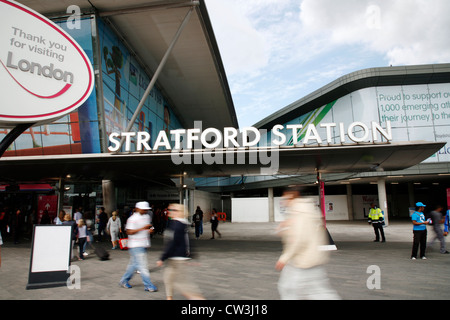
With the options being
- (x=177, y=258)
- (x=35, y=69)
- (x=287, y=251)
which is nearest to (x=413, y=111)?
(x=287, y=251)

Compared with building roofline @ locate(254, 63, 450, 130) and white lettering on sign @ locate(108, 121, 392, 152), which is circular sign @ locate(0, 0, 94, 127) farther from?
building roofline @ locate(254, 63, 450, 130)

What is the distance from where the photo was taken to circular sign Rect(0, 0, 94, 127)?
19.5 feet

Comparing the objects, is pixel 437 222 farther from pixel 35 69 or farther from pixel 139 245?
pixel 35 69

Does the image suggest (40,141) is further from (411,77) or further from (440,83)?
(440,83)

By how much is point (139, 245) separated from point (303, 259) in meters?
3.85

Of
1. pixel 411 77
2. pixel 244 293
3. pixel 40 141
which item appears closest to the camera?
pixel 244 293

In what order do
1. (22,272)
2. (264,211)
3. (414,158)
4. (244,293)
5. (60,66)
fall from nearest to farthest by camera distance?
(244,293) → (60,66) → (22,272) → (414,158) → (264,211)

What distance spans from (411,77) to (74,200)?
29.2 metres

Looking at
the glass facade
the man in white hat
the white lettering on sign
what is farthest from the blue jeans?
the glass facade

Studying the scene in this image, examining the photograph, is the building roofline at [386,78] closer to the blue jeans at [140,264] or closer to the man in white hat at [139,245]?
the man in white hat at [139,245]

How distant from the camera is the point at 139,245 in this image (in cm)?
628

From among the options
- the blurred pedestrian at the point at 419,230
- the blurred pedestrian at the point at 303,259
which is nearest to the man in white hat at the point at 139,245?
the blurred pedestrian at the point at 303,259
